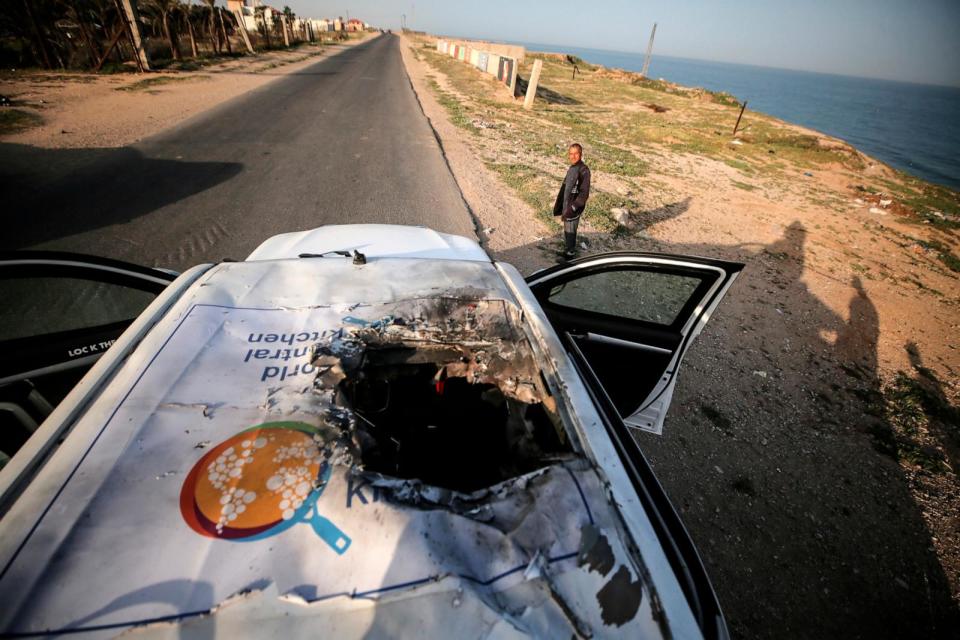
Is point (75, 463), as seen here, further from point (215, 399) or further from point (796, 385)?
point (796, 385)

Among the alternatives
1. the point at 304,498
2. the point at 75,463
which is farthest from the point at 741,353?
the point at 75,463

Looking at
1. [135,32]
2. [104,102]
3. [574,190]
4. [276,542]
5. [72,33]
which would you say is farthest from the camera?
[72,33]

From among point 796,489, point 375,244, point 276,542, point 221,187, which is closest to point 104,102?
point 221,187

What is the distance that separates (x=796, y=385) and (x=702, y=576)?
13.7 feet

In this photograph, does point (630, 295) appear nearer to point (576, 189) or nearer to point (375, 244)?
point (576, 189)

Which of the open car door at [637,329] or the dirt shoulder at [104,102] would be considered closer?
the open car door at [637,329]

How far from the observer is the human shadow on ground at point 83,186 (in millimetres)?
4898

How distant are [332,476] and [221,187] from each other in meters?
7.20

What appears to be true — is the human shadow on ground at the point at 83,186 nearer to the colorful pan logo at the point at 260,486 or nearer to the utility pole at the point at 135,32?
the colorful pan logo at the point at 260,486

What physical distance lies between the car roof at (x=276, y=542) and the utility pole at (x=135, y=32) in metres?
20.6

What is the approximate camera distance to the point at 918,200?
12.4 meters

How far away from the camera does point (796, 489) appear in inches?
125

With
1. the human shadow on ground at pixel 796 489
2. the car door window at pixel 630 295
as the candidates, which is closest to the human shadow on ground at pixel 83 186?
the car door window at pixel 630 295

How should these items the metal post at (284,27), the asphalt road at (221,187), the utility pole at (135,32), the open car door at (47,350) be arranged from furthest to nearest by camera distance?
the metal post at (284,27) < the utility pole at (135,32) < the asphalt road at (221,187) < the open car door at (47,350)
